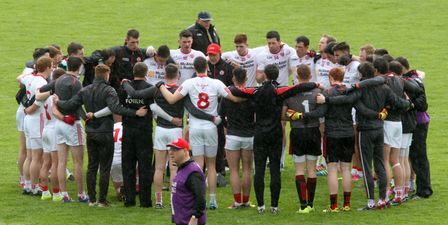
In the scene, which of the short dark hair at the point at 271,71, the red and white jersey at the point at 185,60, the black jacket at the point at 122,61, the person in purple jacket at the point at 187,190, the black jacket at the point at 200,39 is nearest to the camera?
the person in purple jacket at the point at 187,190

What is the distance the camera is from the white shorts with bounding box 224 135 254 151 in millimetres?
15844

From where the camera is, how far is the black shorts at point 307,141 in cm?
1550

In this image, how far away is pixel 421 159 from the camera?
55.3ft

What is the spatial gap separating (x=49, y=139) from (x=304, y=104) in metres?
4.16

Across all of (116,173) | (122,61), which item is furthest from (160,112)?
(122,61)

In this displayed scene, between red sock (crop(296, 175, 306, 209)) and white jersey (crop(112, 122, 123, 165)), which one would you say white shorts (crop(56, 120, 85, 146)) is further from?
red sock (crop(296, 175, 306, 209))

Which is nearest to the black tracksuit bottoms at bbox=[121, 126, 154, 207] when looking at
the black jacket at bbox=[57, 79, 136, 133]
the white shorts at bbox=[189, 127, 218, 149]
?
the black jacket at bbox=[57, 79, 136, 133]

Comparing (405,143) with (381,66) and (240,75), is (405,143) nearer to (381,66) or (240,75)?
(381,66)

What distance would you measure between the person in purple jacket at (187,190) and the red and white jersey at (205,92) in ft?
11.3

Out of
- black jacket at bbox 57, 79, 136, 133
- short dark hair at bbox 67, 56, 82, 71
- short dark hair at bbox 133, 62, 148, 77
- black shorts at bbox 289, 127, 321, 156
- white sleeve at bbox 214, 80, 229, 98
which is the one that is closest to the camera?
black shorts at bbox 289, 127, 321, 156

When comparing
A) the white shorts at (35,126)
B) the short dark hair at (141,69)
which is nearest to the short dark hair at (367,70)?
the short dark hair at (141,69)

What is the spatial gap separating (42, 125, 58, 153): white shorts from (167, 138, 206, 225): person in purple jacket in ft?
15.7

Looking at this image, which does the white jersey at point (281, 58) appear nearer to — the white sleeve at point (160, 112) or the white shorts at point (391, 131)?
the white shorts at point (391, 131)

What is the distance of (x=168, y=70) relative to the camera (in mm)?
15789
